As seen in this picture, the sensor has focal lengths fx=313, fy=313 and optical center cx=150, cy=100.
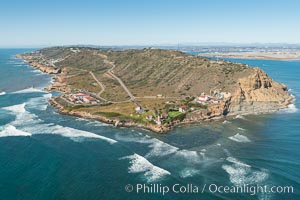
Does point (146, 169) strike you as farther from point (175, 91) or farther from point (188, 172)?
point (175, 91)

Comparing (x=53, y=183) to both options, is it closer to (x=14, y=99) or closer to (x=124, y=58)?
(x=14, y=99)

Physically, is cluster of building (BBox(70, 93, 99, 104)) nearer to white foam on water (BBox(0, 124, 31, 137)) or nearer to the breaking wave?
white foam on water (BBox(0, 124, 31, 137))

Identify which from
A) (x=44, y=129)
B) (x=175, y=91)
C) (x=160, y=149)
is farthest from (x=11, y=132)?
(x=175, y=91)

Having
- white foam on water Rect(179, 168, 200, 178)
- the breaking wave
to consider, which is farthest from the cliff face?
white foam on water Rect(179, 168, 200, 178)

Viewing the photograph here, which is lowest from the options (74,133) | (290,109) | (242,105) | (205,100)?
(290,109)

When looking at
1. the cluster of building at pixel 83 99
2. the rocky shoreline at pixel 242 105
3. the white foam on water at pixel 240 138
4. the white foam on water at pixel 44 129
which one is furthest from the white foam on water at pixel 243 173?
the cluster of building at pixel 83 99

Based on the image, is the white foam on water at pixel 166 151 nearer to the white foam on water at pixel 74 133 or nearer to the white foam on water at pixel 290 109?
the white foam on water at pixel 74 133
